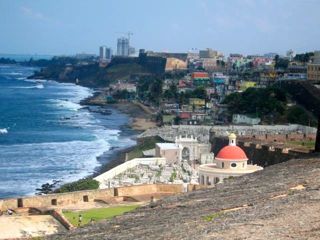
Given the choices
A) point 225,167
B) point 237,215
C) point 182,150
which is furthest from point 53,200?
point 182,150

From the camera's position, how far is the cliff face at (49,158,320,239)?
375 inches

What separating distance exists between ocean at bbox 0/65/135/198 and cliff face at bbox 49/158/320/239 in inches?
1015

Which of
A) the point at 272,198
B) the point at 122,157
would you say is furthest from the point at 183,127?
the point at 272,198

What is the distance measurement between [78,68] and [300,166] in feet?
588

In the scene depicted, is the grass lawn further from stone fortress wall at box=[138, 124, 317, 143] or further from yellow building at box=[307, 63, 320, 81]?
yellow building at box=[307, 63, 320, 81]

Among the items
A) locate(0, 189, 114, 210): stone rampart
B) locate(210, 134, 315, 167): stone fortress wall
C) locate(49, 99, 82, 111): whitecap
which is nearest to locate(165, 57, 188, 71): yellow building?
locate(49, 99, 82, 111): whitecap

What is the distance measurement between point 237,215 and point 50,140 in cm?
5502

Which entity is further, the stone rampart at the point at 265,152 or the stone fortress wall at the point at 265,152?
the stone rampart at the point at 265,152

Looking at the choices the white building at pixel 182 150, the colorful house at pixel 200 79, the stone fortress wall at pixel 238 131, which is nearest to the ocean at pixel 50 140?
the stone fortress wall at pixel 238 131

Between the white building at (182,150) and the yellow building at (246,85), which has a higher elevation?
the yellow building at (246,85)

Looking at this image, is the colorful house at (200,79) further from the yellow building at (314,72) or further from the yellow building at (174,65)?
the yellow building at (174,65)

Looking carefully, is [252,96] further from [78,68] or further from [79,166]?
[78,68]

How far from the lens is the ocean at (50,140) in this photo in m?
45.8

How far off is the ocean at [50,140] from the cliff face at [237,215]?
25774 mm
